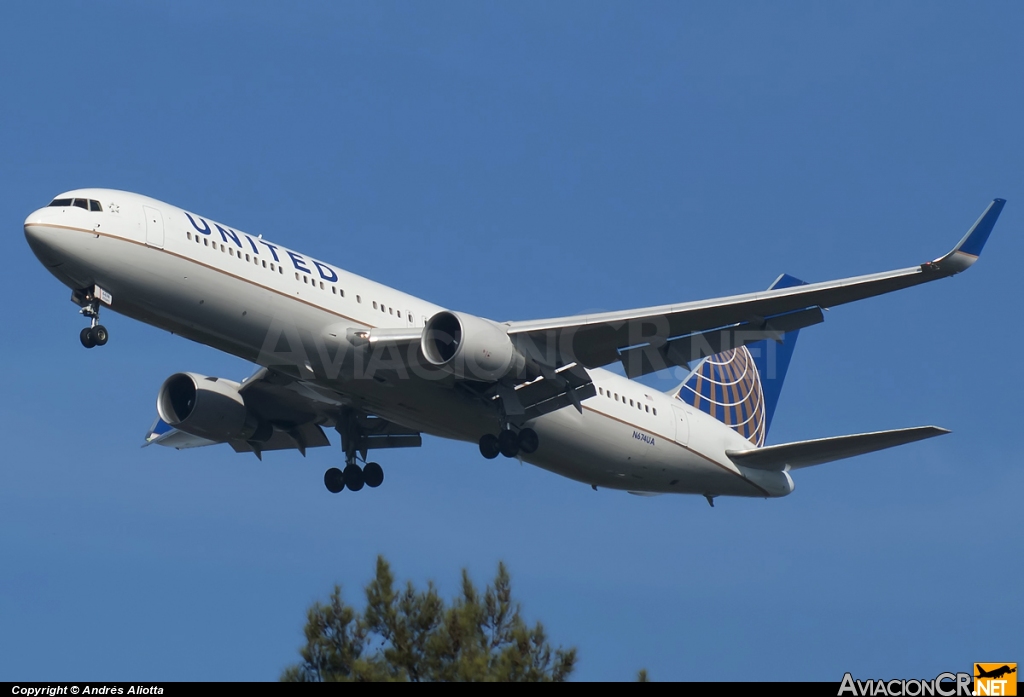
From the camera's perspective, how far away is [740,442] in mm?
37281

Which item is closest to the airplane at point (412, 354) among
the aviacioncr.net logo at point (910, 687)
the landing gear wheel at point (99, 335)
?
the landing gear wheel at point (99, 335)

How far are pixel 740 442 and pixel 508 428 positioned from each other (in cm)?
853

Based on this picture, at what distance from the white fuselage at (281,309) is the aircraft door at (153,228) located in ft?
0.07

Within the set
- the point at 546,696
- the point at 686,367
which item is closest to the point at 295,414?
the point at 686,367

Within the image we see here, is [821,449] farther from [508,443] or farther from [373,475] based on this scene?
[373,475]

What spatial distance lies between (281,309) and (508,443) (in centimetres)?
656

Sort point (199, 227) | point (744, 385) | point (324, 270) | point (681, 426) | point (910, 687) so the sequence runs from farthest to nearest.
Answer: point (744, 385) < point (681, 426) < point (324, 270) < point (199, 227) < point (910, 687)

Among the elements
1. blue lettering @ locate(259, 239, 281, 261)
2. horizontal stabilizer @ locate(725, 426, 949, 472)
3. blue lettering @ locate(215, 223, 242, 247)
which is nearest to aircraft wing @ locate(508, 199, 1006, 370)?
horizontal stabilizer @ locate(725, 426, 949, 472)

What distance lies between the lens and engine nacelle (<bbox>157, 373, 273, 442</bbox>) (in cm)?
3428

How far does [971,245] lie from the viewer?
27.1 meters

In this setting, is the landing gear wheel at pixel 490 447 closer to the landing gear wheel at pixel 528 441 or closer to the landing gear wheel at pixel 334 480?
the landing gear wheel at pixel 528 441

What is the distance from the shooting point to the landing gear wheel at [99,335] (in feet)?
93.1

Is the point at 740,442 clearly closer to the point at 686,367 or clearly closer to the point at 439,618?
the point at 686,367

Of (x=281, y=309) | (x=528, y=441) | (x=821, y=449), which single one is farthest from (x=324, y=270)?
(x=821, y=449)
